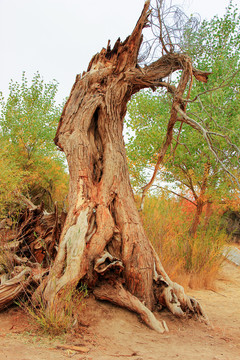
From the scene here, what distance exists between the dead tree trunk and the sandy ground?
0.20 metres

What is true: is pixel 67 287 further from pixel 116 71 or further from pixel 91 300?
pixel 116 71

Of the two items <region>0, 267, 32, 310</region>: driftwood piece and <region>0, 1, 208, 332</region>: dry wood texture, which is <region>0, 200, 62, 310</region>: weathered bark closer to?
<region>0, 267, 32, 310</region>: driftwood piece

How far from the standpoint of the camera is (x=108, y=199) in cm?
496

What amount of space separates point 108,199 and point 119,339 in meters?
1.96

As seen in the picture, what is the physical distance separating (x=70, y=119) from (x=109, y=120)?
2.24 ft

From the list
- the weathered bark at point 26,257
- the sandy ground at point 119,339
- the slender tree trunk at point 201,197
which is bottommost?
the sandy ground at point 119,339

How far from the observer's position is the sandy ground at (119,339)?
3.15m

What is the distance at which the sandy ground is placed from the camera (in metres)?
3.15

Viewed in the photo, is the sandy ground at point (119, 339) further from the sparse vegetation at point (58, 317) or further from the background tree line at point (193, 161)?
the background tree line at point (193, 161)

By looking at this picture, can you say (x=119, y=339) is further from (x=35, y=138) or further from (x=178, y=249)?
(x=35, y=138)

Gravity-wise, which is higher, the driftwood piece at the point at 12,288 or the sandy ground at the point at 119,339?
the driftwood piece at the point at 12,288

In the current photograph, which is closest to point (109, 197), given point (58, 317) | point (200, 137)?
point (58, 317)

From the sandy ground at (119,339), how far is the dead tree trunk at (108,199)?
200 mm

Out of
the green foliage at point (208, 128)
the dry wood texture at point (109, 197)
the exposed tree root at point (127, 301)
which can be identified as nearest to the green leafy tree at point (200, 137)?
the green foliage at point (208, 128)
